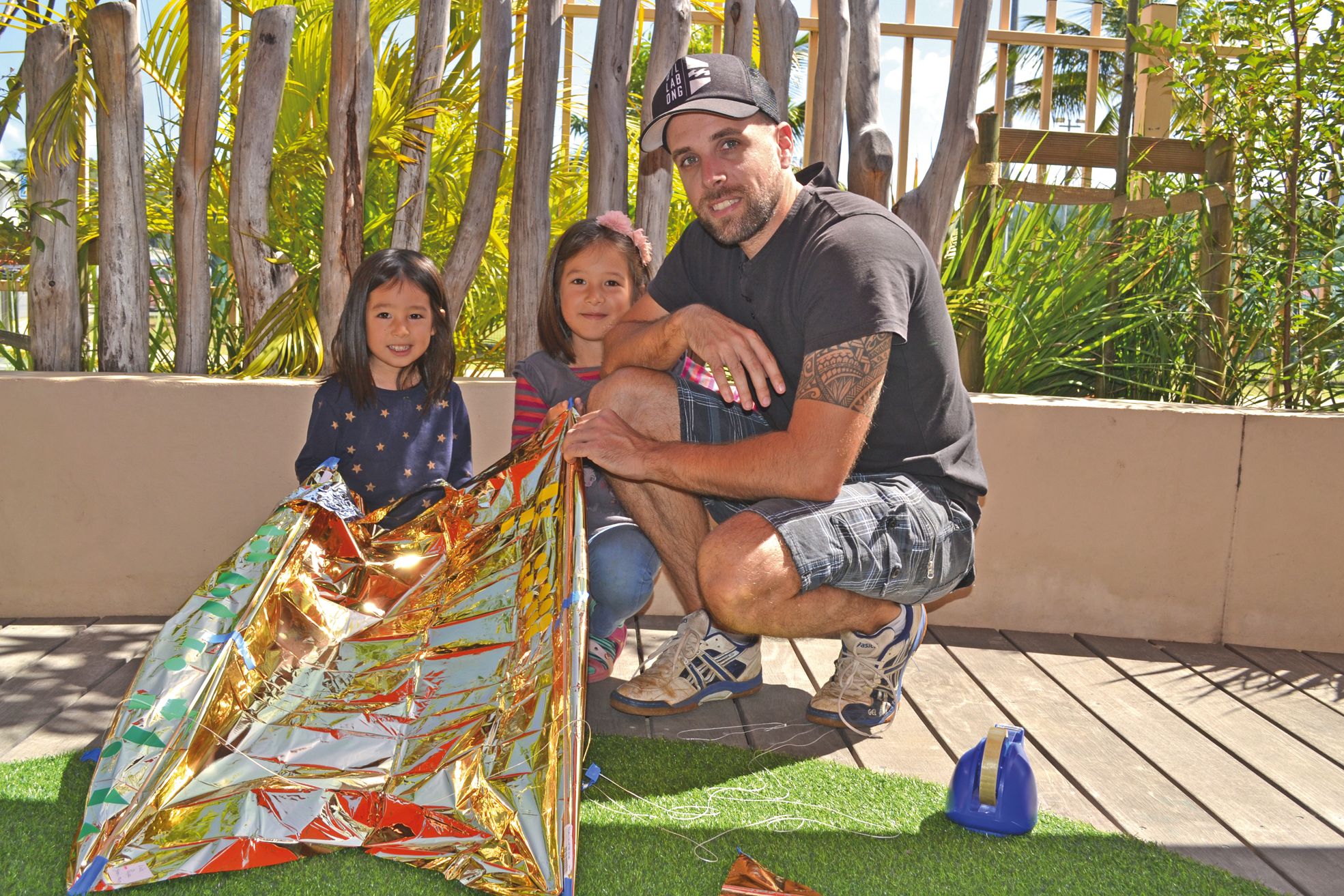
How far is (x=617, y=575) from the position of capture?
94.2 inches

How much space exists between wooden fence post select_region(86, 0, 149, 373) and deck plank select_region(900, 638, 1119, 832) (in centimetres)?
232

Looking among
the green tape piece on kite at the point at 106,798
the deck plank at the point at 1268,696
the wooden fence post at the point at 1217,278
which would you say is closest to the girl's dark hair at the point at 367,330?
the green tape piece on kite at the point at 106,798

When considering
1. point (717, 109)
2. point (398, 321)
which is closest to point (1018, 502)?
point (717, 109)

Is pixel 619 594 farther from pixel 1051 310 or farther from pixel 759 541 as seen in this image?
pixel 1051 310

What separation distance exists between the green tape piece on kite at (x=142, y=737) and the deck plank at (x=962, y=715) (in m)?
1.48

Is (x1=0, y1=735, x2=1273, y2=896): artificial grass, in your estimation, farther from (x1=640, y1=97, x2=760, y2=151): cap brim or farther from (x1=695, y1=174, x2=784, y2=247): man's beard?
(x1=640, y1=97, x2=760, y2=151): cap brim

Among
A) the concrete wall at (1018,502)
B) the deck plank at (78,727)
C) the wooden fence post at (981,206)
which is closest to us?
the deck plank at (78,727)

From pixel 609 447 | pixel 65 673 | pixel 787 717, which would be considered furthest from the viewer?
pixel 65 673

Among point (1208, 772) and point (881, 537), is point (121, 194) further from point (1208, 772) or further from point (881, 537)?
point (1208, 772)

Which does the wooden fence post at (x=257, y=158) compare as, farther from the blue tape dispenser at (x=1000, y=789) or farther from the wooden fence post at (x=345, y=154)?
the blue tape dispenser at (x=1000, y=789)

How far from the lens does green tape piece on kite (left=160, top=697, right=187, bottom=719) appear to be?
1699 mm

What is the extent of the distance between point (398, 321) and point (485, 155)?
902mm

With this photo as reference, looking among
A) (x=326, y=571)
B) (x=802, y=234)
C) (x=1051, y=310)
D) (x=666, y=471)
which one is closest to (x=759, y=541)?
(x=666, y=471)

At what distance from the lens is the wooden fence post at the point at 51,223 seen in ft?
9.90
